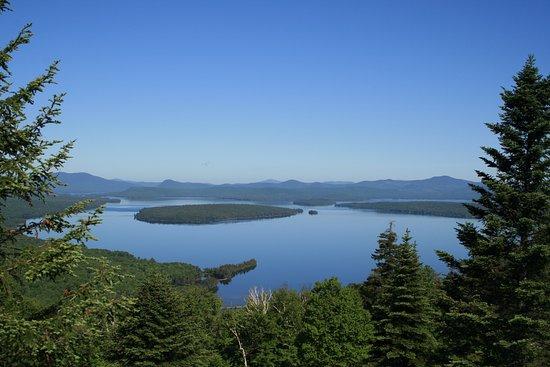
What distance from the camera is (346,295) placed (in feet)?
95.0

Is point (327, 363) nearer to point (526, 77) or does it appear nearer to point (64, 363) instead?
point (526, 77)

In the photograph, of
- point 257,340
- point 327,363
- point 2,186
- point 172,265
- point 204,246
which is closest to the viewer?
point 2,186

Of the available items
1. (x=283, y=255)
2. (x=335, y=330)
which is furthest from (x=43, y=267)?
(x=283, y=255)

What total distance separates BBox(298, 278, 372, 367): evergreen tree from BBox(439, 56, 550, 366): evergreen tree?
11.7 meters

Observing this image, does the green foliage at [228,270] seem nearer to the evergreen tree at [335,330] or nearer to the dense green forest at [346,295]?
the dense green forest at [346,295]

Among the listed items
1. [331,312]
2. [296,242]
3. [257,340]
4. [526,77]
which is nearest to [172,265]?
[296,242]

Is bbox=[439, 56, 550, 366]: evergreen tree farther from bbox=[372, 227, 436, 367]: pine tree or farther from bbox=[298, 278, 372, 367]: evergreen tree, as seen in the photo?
bbox=[298, 278, 372, 367]: evergreen tree

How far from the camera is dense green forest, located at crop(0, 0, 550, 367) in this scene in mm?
8109

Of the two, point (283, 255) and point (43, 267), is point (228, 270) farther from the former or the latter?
point (43, 267)

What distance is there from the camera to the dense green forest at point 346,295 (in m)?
8.11

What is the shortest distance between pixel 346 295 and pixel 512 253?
16238mm

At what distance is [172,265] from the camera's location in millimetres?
127500

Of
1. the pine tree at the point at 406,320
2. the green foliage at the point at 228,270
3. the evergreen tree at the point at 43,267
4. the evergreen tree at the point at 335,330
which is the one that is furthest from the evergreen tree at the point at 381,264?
the green foliage at the point at 228,270

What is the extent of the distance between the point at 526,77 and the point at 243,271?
131 meters
